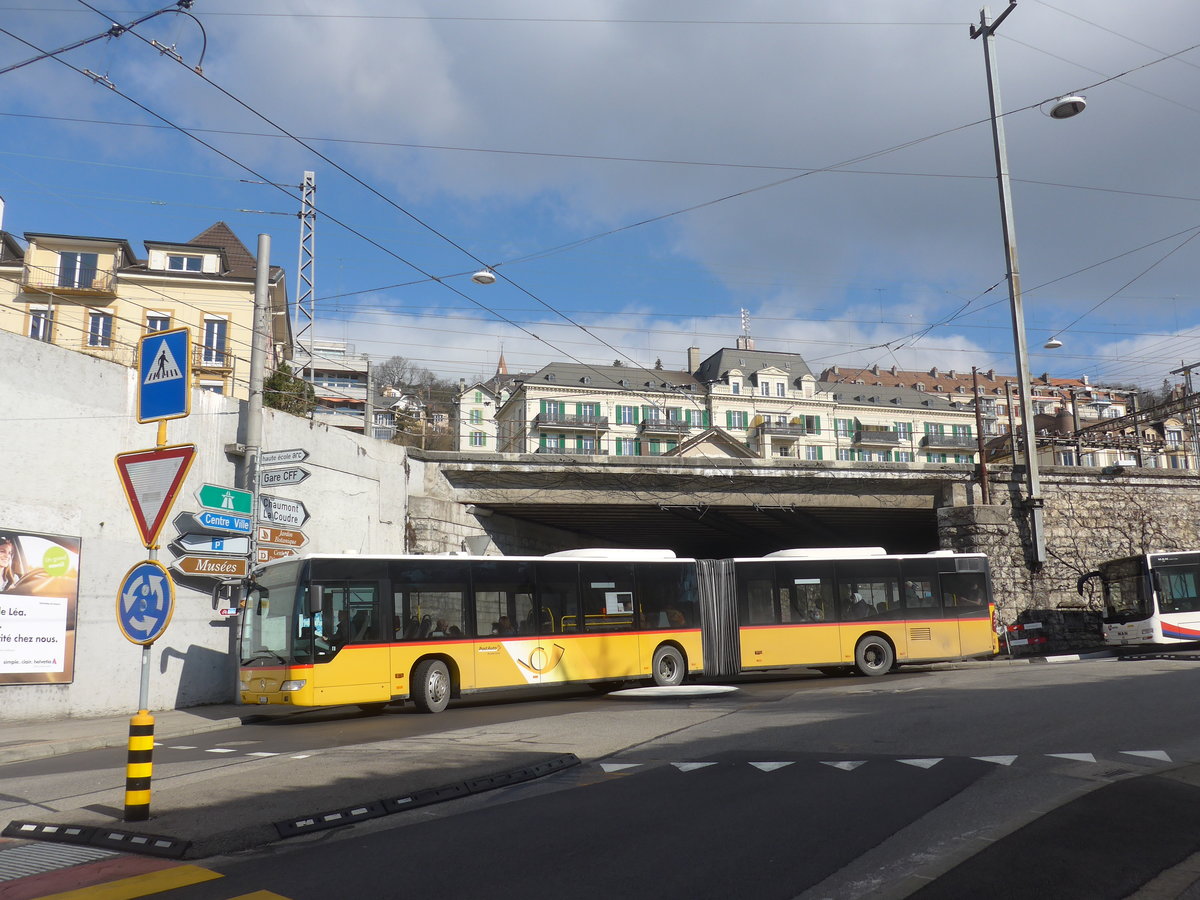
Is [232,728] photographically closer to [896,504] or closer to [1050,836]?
[1050,836]

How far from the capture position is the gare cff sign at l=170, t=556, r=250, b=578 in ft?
59.6

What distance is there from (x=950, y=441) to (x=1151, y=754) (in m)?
80.6

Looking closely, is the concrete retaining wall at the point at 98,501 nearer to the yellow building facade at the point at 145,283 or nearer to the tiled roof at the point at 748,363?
the yellow building facade at the point at 145,283

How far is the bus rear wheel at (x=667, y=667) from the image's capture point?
20.4 metres

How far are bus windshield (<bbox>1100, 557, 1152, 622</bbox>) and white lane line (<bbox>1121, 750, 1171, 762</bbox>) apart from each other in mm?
19299

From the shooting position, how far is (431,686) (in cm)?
1694

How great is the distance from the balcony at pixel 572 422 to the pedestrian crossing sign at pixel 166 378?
219 feet

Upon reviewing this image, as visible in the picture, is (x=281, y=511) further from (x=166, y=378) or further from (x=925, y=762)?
(x=925, y=762)

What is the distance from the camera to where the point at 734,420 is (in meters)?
83.6

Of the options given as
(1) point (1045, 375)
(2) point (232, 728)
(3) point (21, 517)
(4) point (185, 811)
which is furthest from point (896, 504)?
(1) point (1045, 375)

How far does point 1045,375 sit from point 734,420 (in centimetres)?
4305

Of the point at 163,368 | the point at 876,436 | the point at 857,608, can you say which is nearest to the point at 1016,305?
the point at 857,608

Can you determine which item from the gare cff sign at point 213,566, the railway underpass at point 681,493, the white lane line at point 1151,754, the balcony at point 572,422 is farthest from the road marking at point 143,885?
the balcony at point 572,422

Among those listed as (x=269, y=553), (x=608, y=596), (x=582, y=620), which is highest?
(x=269, y=553)
